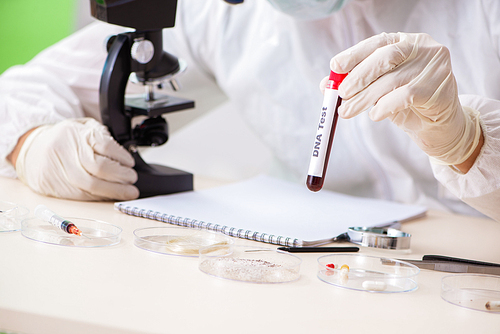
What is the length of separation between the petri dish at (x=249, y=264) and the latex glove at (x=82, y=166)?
392 millimetres

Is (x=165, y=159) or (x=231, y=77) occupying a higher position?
(x=231, y=77)

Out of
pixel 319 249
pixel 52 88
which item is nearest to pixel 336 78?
pixel 319 249

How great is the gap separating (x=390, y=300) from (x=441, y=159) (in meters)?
0.35

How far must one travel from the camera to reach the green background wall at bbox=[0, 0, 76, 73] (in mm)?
2303

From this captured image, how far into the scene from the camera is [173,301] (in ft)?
1.77

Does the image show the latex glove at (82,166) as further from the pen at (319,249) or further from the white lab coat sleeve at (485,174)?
the white lab coat sleeve at (485,174)

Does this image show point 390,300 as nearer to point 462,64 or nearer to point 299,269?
point 299,269

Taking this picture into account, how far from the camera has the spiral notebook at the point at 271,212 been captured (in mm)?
840

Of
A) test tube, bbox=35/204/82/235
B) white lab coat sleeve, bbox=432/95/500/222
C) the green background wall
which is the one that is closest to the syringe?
test tube, bbox=35/204/82/235

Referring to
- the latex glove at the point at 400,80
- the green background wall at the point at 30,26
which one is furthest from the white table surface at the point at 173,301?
the green background wall at the point at 30,26

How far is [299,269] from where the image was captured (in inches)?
25.7

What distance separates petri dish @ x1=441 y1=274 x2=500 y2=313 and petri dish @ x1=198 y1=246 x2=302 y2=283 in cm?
19

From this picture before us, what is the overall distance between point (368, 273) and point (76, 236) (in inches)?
17.1

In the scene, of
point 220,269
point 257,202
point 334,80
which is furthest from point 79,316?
point 257,202
